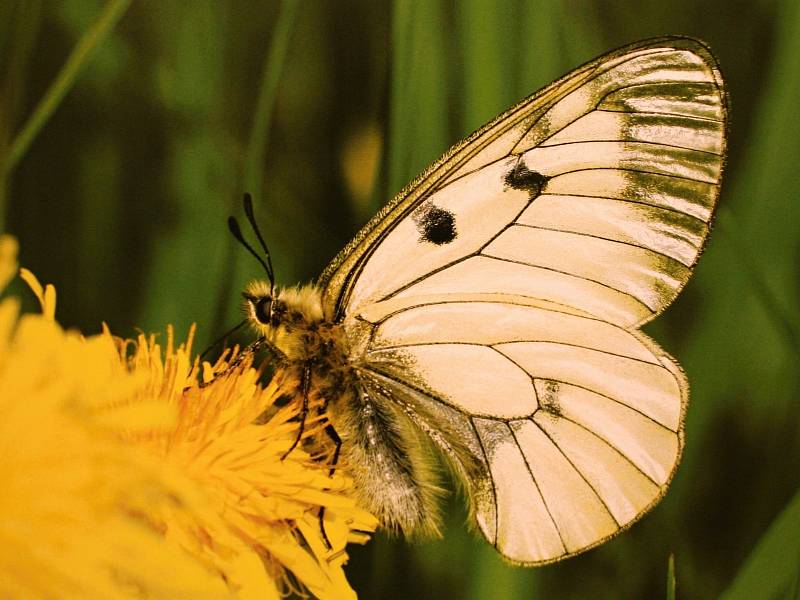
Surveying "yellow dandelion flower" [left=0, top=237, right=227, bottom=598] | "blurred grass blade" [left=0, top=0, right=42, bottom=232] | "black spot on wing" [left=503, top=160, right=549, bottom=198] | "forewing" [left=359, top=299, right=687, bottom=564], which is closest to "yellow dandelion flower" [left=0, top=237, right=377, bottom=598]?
"yellow dandelion flower" [left=0, top=237, right=227, bottom=598]

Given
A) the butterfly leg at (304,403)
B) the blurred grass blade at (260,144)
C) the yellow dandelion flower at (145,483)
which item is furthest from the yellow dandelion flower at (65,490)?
the blurred grass blade at (260,144)

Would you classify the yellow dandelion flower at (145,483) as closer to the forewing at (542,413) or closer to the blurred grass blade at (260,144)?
the forewing at (542,413)

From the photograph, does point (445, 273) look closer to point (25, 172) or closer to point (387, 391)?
point (387, 391)

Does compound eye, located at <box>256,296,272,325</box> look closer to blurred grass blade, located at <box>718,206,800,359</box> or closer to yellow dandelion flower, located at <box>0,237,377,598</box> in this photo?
yellow dandelion flower, located at <box>0,237,377,598</box>

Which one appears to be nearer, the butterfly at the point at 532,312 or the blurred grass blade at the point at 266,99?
the butterfly at the point at 532,312

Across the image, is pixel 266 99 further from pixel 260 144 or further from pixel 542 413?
pixel 542 413

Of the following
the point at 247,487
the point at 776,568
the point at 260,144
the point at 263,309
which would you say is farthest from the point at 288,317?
the point at 776,568
